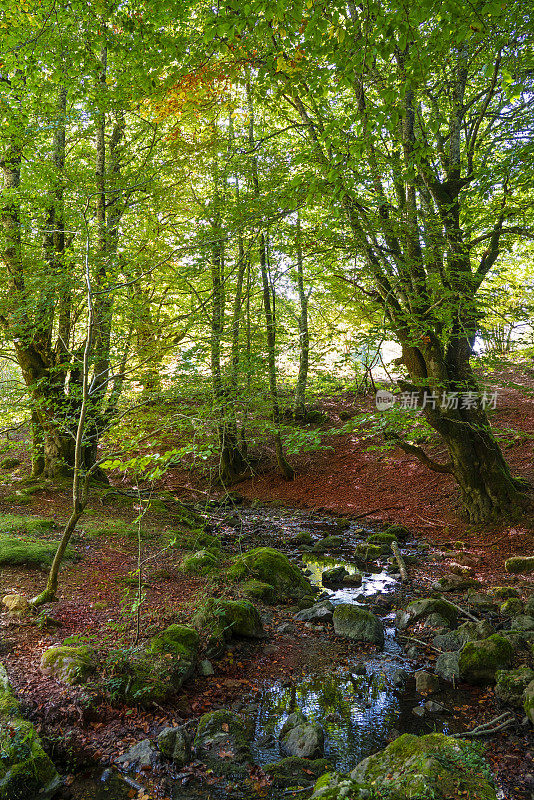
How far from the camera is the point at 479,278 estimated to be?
662 cm

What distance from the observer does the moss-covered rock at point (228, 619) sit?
16.3 feet

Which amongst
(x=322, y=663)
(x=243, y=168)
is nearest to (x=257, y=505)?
(x=322, y=663)

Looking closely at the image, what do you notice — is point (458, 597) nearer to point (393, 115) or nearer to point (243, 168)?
point (393, 115)

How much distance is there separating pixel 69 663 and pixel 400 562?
18.5 feet

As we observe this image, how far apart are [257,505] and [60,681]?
8.84 meters

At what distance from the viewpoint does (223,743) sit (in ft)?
11.4

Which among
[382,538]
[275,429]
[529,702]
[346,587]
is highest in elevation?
[275,429]

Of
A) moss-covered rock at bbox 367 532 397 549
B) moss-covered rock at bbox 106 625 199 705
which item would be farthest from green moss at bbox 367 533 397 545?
moss-covered rock at bbox 106 625 199 705

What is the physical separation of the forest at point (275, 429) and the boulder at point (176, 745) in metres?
0.01

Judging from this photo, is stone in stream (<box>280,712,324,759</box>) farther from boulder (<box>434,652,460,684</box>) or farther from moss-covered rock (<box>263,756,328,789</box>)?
boulder (<box>434,652,460,684</box>)

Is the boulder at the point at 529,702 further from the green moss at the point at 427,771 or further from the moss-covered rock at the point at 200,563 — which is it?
the moss-covered rock at the point at 200,563

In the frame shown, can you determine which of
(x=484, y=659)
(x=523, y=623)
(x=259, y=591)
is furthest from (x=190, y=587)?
(x=523, y=623)

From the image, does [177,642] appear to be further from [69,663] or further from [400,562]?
[400,562]

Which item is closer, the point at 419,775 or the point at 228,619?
the point at 419,775
